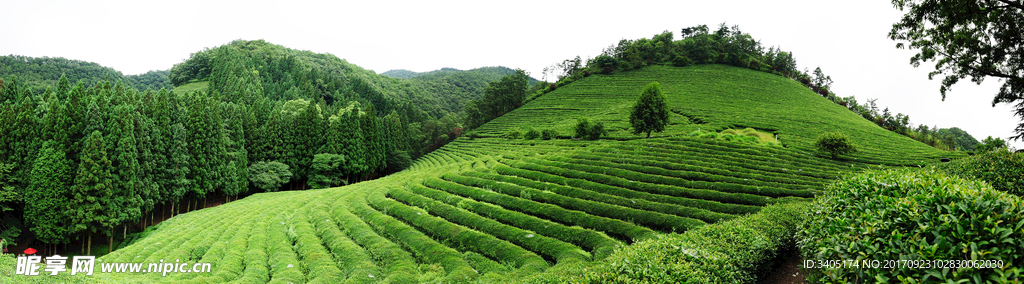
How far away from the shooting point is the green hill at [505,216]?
14789 millimetres

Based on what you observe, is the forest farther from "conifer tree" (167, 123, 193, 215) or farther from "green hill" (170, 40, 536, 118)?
"green hill" (170, 40, 536, 118)

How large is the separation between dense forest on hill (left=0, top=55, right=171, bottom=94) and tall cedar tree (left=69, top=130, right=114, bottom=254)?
2563 inches

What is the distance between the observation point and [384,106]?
3740 inches

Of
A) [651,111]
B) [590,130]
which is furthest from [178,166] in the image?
[651,111]

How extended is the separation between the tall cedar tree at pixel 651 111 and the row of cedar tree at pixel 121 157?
33444mm

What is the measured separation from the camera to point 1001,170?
9508 millimetres

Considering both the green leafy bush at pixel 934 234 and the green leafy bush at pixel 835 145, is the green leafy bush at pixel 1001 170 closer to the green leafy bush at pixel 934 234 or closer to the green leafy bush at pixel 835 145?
the green leafy bush at pixel 934 234

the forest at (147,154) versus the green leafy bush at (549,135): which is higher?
the green leafy bush at (549,135)

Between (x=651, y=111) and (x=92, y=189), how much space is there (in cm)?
4328

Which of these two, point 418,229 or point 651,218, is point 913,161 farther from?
point 418,229

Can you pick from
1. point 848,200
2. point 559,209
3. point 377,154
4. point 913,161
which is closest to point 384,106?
point 377,154

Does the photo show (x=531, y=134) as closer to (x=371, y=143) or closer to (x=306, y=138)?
(x=371, y=143)

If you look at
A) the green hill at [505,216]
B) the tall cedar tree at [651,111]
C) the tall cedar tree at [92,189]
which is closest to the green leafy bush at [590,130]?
the tall cedar tree at [651,111]

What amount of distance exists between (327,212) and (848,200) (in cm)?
2249
